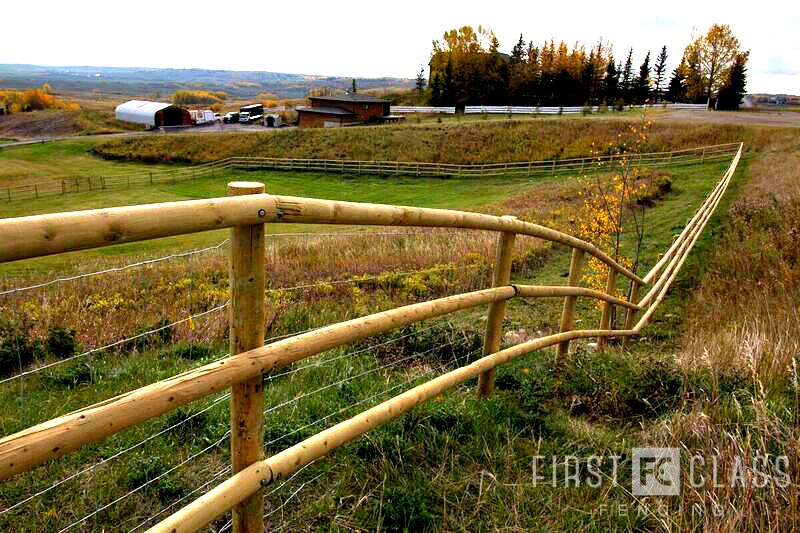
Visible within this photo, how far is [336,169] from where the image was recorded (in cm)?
4231

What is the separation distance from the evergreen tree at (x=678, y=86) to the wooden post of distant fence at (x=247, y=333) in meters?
82.0

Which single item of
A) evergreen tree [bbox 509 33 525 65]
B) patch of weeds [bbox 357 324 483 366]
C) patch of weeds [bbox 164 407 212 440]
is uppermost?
evergreen tree [bbox 509 33 525 65]

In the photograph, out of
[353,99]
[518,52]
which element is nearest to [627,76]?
[518,52]

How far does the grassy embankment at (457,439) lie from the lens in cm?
267

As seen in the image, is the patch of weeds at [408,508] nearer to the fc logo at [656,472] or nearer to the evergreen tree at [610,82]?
the fc logo at [656,472]

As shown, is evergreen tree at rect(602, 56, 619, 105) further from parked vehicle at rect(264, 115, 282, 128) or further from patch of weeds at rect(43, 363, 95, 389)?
patch of weeds at rect(43, 363, 95, 389)

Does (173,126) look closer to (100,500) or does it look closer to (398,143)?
(398,143)

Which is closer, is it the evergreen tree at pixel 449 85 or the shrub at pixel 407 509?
the shrub at pixel 407 509

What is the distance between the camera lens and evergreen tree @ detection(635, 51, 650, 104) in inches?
2957

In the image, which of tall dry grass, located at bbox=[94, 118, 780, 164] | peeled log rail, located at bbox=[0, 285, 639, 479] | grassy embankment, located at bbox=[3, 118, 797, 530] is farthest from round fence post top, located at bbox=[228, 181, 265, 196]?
tall dry grass, located at bbox=[94, 118, 780, 164]

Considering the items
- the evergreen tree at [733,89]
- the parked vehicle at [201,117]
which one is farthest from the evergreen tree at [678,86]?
the parked vehicle at [201,117]

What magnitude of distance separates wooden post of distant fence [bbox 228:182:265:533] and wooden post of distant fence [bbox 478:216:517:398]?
204 centimetres

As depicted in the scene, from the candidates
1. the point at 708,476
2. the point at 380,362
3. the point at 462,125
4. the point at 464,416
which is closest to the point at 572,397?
the point at 464,416

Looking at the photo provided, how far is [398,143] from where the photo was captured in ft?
154
